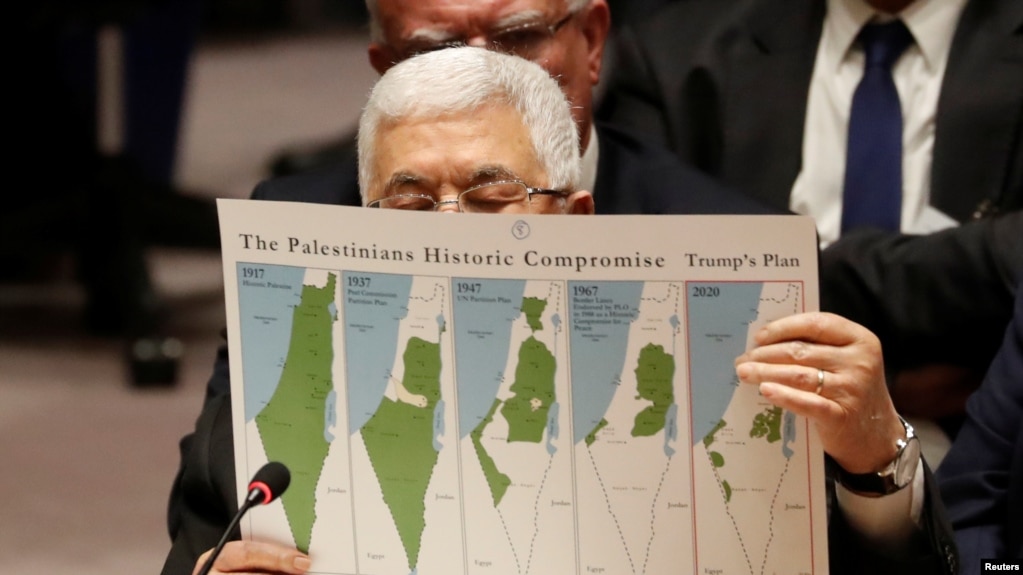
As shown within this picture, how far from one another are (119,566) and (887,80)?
1825mm

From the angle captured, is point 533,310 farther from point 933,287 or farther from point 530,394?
point 933,287

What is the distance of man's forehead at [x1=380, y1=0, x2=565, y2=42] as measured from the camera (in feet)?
7.03

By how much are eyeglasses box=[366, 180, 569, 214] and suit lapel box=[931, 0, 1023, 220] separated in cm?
103

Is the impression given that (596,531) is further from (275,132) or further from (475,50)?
(275,132)

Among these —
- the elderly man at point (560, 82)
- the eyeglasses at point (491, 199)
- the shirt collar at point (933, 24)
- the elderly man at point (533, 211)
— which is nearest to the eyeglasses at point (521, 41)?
the elderly man at point (560, 82)

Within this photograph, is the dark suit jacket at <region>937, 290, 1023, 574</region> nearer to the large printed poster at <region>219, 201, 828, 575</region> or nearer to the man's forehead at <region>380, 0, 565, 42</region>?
the large printed poster at <region>219, 201, 828, 575</region>

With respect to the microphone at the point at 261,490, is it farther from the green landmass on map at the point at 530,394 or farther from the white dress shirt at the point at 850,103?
the white dress shirt at the point at 850,103

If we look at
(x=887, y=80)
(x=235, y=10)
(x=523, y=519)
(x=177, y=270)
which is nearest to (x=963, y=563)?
(x=523, y=519)

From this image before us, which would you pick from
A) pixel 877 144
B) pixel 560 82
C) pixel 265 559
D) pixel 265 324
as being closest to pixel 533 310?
pixel 265 324

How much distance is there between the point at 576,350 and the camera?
1361 millimetres

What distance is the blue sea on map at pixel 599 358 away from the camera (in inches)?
52.9

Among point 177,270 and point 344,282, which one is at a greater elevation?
point 177,270

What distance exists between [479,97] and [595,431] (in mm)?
479

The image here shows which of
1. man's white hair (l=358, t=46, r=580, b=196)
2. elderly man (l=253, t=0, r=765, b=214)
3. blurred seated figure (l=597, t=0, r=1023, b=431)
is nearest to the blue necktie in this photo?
blurred seated figure (l=597, t=0, r=1023, b=431)
